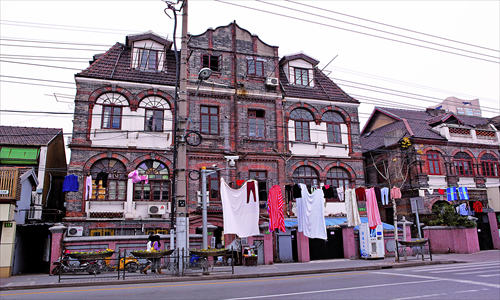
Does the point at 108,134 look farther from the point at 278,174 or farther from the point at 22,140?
the point at 278,174

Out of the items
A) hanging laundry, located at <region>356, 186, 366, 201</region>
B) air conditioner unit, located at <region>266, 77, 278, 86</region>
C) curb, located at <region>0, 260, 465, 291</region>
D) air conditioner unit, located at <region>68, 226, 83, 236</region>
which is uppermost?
air conditioner unit, located at <region>266, 77, 278, 86</region>

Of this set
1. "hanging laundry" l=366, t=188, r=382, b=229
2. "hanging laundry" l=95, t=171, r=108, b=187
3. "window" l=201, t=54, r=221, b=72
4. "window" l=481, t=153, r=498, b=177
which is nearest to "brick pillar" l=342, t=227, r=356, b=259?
"hanging laundry" l=366, t=188, r=382, b=229

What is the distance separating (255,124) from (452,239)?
53.2 feet

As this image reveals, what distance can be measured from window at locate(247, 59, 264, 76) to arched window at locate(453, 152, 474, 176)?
17599 millimetres

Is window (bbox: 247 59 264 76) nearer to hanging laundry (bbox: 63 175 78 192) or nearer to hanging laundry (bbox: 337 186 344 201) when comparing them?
hanging laundry (bbox: 337 186 344 201)

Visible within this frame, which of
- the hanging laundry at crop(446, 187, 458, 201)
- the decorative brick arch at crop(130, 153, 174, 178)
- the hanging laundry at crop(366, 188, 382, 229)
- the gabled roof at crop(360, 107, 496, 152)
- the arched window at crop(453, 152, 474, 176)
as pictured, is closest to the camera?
the hanging laundry at crop(366, 188, 382, 229)

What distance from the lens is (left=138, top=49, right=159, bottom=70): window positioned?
83.9 ft

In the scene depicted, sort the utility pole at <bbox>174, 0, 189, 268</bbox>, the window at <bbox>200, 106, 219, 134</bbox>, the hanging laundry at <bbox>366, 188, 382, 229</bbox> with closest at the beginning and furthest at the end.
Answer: the utility pole at <bbox>174, 0, 189, 268</bbox> → the hanging laundry at <bbox>366, 188, 382, 229</bbox> → the window at <bbox>200, 106, 219, 134</bbox>

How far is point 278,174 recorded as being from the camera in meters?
25.6

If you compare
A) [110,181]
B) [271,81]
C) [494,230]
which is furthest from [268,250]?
[494,230]

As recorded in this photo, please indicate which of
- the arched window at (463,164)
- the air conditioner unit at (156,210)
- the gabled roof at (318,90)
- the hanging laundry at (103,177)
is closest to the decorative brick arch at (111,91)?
the hanging laundry at (103,177)

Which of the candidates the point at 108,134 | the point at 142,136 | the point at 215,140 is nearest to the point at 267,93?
the point at 215,140

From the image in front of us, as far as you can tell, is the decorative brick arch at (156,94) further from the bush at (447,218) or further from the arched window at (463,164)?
the arched window at (463,164)

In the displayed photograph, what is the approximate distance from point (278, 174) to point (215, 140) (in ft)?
16.2
